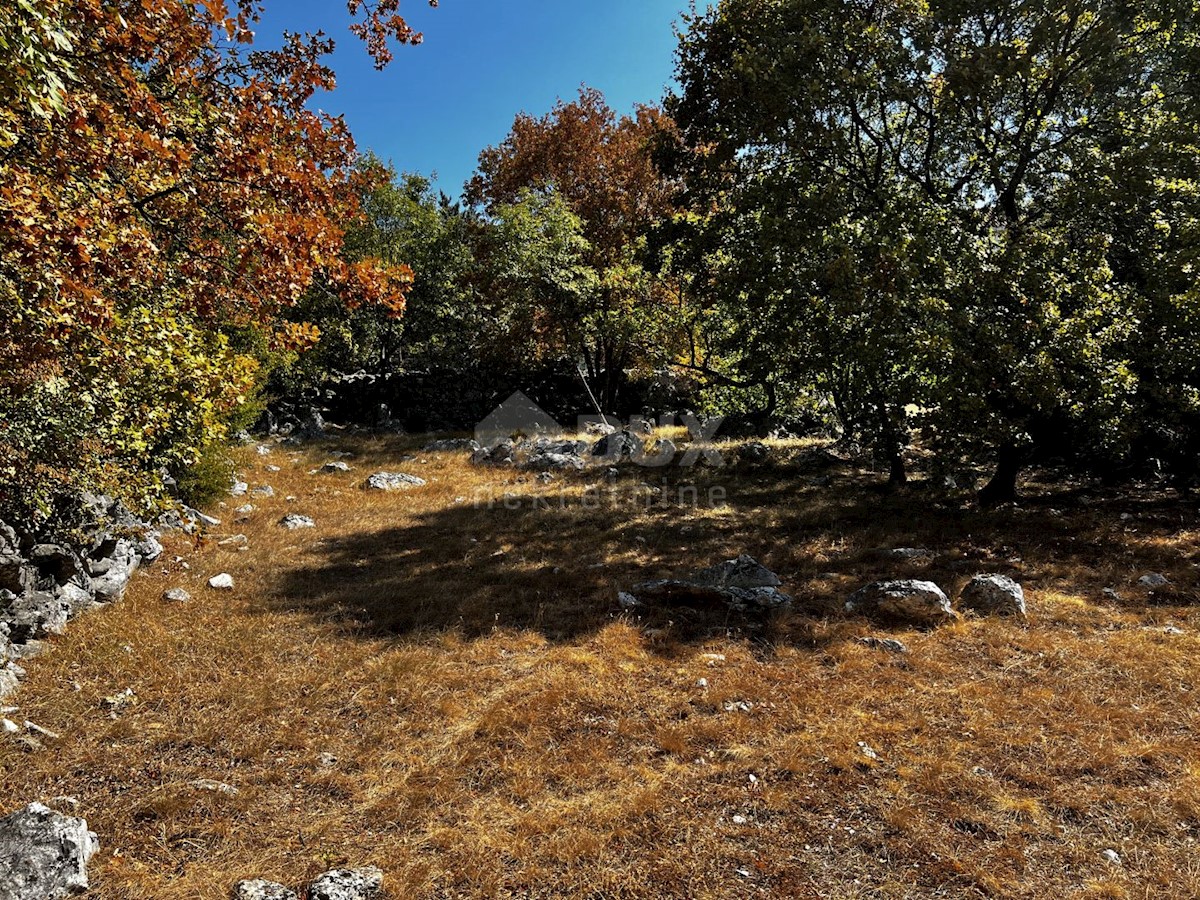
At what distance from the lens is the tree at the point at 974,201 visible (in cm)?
1009

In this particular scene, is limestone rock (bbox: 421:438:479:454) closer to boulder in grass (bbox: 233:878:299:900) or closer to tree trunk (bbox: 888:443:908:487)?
tree trunk (bbox: 888:443:908:487)

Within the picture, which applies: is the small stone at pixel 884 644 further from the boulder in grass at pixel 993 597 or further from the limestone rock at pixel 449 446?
the limestone rock at pixel 449 446

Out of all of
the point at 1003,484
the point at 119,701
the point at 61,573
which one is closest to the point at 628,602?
the point at 119,701

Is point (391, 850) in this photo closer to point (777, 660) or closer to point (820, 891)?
point (820, 891)

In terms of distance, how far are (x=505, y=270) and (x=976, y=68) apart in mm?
17529

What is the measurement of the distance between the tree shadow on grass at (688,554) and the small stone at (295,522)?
4.75ft

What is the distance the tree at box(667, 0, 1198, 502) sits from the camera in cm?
1009

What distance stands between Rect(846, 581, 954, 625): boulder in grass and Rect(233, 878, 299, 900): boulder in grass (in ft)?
21.8

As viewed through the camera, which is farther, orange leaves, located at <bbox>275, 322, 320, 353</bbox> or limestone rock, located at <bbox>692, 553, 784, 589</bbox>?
limestone rock, located at <bbox>692, 553, 784, 589</bbox>

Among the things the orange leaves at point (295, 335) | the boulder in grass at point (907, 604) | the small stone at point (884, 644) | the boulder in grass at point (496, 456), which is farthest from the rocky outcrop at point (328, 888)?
the boulder in grass at point (496, 456)

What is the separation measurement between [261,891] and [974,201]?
16.3 m

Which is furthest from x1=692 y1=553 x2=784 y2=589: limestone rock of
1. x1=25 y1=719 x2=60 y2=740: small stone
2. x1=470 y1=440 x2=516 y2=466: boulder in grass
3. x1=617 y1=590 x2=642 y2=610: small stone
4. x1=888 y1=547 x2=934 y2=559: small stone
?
x1=470 y1=440 x2=516 y2=466: boulder in grass

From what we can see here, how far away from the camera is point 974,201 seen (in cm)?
1331

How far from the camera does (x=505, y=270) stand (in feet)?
80.2
